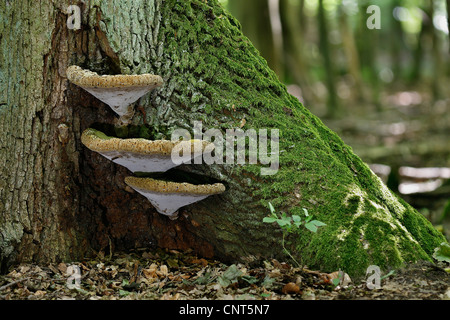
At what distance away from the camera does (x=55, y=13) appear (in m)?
3.21

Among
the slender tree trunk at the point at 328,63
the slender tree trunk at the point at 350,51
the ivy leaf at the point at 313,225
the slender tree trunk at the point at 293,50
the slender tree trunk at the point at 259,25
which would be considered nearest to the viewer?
the ivy leaf at the point at 313,225

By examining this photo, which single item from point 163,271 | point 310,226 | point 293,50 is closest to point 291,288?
point 310,226

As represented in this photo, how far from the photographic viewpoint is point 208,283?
10.3 ft

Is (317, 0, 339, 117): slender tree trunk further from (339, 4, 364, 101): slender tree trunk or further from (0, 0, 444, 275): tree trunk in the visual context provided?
(0, 0, 444, 275): tree trunk

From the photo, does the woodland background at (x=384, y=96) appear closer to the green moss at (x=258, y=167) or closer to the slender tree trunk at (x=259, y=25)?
the slender tree trunk at (x=259, y=25)

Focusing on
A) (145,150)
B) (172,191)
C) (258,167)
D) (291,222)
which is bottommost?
(291,222)

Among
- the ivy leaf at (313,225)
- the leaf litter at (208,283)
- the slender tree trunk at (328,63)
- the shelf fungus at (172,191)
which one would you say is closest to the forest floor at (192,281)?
the leaf litter at (208,283)

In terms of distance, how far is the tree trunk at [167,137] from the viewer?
3.22 m

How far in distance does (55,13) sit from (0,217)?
1648mm

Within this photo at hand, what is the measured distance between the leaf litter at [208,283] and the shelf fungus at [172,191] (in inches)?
22.4

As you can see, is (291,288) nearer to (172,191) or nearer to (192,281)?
(192,281)

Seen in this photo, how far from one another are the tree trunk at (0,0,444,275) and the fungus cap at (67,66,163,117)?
0.84ft

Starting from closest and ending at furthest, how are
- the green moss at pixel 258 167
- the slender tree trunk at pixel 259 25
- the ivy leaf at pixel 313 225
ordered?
the ivy leaf at pixel 313 225, the green moss at pixel 258 167, the slender tree trunk at pixel 259 25
